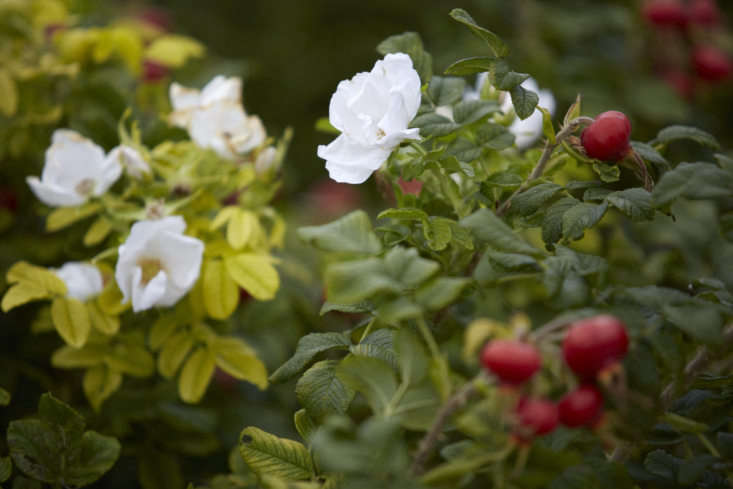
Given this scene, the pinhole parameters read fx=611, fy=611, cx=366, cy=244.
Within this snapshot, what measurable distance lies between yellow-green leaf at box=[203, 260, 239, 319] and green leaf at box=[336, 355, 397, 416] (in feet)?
0.77

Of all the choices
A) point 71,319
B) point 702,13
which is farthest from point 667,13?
point 71,319

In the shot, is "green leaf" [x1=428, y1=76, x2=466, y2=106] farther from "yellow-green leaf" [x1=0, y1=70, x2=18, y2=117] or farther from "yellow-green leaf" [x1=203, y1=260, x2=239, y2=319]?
"yellow-green leaf" [x1=0, y1=70, x2=18, y2=117]

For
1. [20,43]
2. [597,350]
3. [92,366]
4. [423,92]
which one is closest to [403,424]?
[597,350]

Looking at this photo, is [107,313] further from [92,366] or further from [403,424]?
[403,424]

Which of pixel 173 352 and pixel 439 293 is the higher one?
pixel 439 293

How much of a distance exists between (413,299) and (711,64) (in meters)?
1.19

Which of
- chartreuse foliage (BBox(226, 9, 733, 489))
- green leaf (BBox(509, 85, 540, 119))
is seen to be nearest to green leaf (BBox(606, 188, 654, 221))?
chartreuse foliage (BBox(226, 9, 733, 489))

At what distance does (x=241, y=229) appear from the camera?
28.2 inches

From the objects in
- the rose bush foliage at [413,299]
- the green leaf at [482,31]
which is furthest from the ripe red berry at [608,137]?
the green leaf at [482,31]

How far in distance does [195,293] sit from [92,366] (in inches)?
6.8

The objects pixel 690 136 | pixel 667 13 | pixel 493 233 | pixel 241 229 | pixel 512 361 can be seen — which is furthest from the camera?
pixel 667 13

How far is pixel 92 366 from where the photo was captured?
759 mm

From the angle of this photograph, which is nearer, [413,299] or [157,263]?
[413,299]

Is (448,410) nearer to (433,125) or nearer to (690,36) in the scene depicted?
(433,125)
